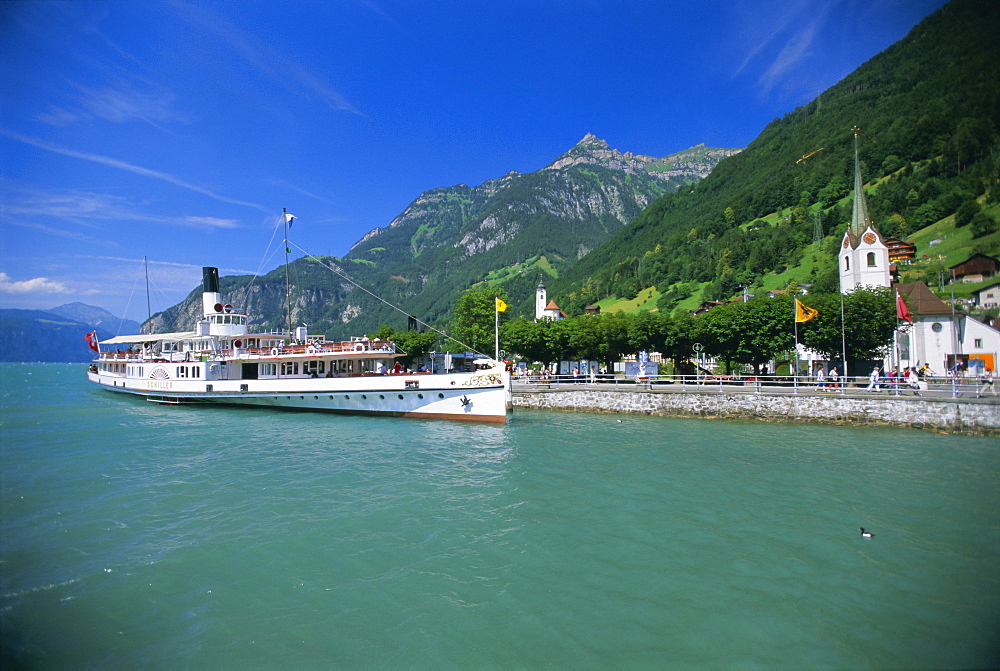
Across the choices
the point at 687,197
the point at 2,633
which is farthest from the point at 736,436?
the point at 687,197

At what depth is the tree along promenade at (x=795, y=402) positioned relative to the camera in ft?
76.5

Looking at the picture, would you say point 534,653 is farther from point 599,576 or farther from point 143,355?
point 143,355

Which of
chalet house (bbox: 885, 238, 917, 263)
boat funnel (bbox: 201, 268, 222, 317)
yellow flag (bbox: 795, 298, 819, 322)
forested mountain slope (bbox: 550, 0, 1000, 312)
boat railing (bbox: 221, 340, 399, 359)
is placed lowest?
boat railing (bbox: 221, 340, 399, 359)

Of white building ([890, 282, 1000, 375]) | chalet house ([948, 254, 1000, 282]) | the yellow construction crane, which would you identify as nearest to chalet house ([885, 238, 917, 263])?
chalet house ([948, 254, 1000, 282])

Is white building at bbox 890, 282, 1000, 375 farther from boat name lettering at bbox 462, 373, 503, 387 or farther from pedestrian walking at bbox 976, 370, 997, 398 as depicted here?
boat name lettering at bbox 462, 373, 503, 387

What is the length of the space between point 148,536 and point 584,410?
25.0m

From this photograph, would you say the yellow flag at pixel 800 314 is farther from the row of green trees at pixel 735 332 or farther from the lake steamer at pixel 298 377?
the lake steamer at pixel 298 377

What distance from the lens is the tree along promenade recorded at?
76.5 ft

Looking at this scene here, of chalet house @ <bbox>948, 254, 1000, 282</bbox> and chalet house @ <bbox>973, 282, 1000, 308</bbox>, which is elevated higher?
chalet house @ <bbox>948, 254, 1000, 282</bbox>

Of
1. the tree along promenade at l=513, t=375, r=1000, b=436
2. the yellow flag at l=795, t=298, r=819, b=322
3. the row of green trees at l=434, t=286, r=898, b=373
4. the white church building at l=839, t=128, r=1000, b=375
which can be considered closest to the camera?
the tree along promenade at l=513, t=375, r=1000, b=436

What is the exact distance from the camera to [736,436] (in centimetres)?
2273

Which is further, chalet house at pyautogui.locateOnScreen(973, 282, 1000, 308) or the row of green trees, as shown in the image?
chalet house at pyautogui.locateOnScreen(973, 282, 1000, 308)

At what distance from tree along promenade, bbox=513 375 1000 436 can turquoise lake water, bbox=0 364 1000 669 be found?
261 inches

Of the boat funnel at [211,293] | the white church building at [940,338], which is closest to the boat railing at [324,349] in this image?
the boat funnel at [211,293]
